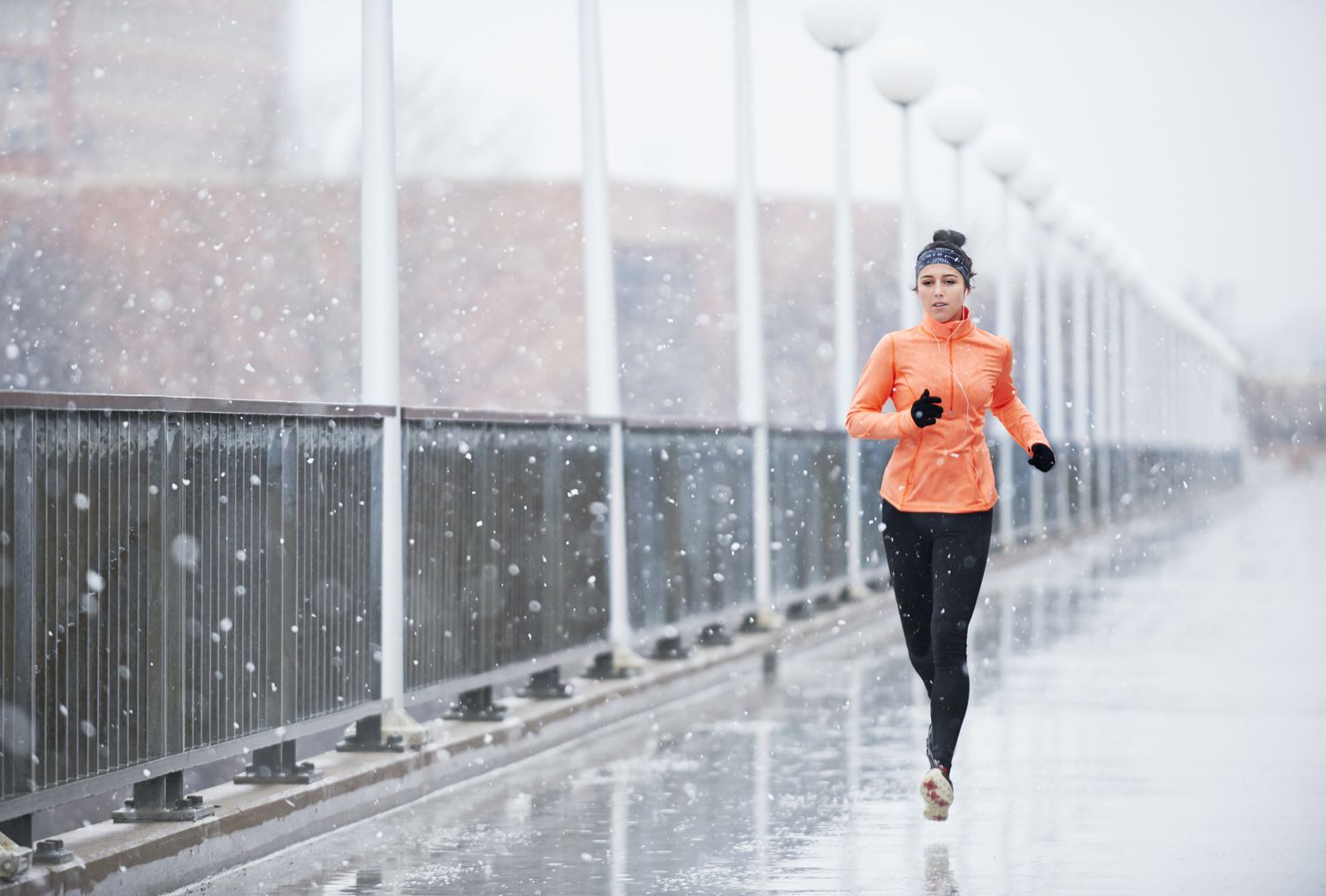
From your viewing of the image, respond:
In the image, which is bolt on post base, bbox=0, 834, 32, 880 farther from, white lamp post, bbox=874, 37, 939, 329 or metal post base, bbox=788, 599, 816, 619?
white lamp post, bbox=874, 37, 939, 329

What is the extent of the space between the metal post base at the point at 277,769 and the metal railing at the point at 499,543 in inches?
47.4

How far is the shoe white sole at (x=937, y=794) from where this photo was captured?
7977 mm

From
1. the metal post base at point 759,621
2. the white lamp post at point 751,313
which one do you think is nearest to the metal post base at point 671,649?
the metal post base at point 759,621

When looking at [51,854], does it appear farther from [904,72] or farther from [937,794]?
[904,72]

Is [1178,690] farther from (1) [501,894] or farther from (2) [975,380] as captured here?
(1) [501,894]

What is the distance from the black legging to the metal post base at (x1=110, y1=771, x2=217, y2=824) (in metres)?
2.44

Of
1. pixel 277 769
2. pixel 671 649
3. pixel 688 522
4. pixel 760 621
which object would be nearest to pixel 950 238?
pixel 277 769

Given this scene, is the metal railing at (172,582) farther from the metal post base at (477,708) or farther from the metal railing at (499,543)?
the metal post base at (477,708)

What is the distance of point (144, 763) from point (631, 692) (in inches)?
227

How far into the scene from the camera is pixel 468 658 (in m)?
10.7

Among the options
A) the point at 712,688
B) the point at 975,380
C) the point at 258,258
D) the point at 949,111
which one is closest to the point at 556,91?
the point at 258,258

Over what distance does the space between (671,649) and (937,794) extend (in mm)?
6700

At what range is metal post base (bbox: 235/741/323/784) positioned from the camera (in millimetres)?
8633

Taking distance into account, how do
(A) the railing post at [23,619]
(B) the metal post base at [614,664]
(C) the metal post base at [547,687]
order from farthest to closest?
(B) the metal post base at [614,664] < (C) the metal post base at [547,687] < (A) the railing post at [23,619]
